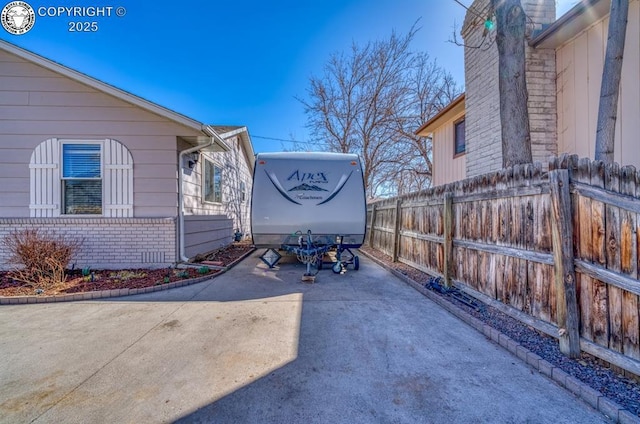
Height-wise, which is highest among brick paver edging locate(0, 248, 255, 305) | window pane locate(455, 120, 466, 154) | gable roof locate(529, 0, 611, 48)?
gable roof locate(529, 0, 611, 48)

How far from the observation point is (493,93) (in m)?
6.48

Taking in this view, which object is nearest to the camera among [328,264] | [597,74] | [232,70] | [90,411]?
[90,411]

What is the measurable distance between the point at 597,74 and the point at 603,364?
16.2ft

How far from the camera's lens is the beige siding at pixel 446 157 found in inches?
338

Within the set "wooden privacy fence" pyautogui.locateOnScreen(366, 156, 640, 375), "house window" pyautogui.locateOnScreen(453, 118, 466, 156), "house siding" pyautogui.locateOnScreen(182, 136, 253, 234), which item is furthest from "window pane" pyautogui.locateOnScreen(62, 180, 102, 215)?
"house window" pyautogui.locateOnScreen(453, 118, 466, 156)

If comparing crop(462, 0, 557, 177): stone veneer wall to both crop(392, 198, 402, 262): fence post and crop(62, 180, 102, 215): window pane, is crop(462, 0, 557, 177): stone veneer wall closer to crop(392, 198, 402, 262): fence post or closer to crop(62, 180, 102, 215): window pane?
crop(392, 198, 402, 262): fence post

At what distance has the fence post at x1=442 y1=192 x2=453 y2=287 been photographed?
488 cm

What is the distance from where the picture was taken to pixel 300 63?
47.7 feet

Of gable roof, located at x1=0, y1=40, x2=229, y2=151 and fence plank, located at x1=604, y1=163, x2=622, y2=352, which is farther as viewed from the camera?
gable roof, located at x1=0, y1=40, x2=229, y2=151

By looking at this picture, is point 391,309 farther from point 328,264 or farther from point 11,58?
point 11,58

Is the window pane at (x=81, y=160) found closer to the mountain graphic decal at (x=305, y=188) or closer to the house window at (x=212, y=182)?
the house window at (x=212, y=182)

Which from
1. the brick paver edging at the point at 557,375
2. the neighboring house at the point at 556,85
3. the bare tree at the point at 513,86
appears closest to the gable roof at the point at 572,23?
the neighboring house at the point at 556,85

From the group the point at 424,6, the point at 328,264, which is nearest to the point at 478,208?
the point at 328,264

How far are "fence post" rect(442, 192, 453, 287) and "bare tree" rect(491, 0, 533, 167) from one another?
1048 mm
